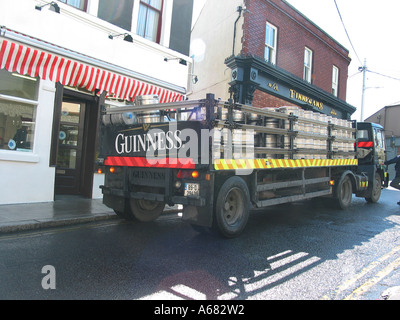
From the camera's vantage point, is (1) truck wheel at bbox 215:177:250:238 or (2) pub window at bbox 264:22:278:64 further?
(2) pub window at bbox 264:22:278:64

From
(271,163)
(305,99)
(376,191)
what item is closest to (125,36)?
(271,163)

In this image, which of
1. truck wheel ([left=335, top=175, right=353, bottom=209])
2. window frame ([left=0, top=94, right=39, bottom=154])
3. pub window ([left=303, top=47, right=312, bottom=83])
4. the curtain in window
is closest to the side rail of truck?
truck wheel ([left=335, top=175, right=353, bottom=209])

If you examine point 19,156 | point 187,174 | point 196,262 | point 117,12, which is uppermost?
point 117,12

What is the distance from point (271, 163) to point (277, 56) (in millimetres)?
9541

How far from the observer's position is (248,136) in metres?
5.46

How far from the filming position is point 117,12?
361 inches

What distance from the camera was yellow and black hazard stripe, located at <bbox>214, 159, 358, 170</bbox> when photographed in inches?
194

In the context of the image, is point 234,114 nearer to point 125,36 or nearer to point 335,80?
point 125,36

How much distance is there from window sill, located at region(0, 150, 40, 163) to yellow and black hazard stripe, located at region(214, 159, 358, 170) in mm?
5036

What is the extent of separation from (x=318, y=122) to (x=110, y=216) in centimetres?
519

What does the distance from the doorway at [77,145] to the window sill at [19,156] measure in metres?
1.12

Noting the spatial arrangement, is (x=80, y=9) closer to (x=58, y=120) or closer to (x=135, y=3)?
(x=135, y=3)

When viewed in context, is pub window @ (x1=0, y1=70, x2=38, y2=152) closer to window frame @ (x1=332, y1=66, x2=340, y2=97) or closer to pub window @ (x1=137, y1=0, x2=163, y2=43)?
pub window @ (x1=137, y1=0, x2=163, y2=43)
